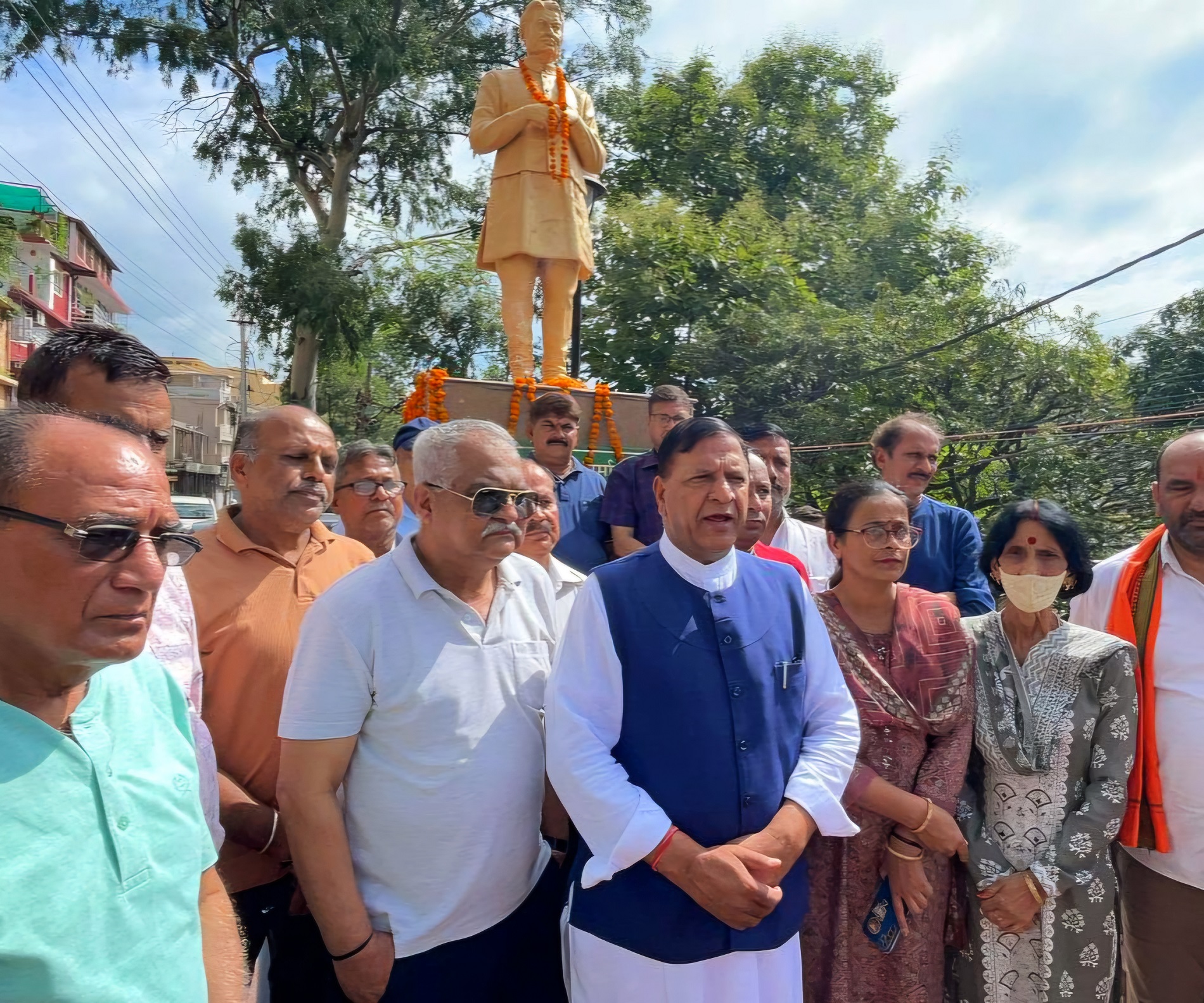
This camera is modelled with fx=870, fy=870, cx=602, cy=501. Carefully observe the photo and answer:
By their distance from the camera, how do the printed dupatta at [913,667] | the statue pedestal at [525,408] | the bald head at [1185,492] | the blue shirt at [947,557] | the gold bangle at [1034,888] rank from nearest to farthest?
the gold bangle at [1034,888] → the printed dupatta at [913,667] → the bald head at [1185,492] → the blue shirt at [947,557] → the statue pedestal at [525,408]

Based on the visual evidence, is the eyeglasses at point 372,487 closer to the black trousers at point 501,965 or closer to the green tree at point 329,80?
the black trousers at point 501,965

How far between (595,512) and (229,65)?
1648 centimetres

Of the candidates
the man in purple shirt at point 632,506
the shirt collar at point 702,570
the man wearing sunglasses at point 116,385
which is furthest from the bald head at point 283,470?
the man in purple shirt at point 632,506

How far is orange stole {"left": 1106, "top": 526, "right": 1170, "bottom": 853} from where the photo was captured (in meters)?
2.62

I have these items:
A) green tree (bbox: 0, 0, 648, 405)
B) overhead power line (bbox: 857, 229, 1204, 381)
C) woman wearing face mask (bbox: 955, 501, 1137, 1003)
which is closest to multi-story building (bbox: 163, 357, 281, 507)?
green tree (bbox: 0, 0, 648, 405)

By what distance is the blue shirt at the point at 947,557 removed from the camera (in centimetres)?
359

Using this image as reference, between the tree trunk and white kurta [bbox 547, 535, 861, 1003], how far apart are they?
15774 millimetres

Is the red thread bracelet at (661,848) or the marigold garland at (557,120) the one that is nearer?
the red thread bracelet at (661,848)

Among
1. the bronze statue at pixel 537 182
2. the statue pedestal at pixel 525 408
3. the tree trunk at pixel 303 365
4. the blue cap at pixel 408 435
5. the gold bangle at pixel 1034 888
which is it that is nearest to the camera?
the gold bangle at pixel 1034 888

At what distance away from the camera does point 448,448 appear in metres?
2.23

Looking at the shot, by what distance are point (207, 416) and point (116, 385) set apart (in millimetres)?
51560

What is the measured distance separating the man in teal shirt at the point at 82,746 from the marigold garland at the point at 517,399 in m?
4.59

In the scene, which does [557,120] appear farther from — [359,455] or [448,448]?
[448,448]

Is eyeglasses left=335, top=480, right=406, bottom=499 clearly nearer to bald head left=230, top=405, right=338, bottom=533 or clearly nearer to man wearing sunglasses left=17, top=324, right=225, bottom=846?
bald head left=230, top=405, right=338, bottom=533
